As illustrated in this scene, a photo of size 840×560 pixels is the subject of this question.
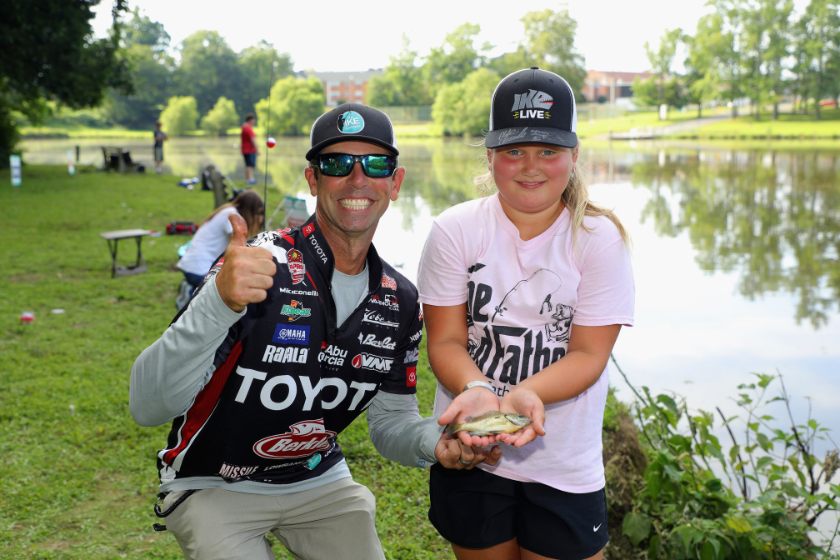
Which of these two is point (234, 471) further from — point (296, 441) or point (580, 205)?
point (580, 205)

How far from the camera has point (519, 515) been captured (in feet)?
8.16

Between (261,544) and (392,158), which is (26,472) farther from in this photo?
(392,158)

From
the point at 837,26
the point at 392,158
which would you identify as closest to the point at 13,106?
the point at 392,158

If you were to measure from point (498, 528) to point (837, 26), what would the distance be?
81.8 m

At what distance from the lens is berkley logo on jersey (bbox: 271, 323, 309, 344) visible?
232 centimetres

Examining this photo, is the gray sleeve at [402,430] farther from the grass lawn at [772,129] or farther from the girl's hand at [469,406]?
the grass lawn at [772,129]

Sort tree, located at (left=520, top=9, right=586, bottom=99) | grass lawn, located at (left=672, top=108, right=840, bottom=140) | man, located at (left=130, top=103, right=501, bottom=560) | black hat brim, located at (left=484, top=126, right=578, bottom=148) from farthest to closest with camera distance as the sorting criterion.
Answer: grass lawn, located at (left=672, top=108, right=840, bottom=140) → tree, located at (left=520, top=9, right=586, bottom=99) → black hat brim, located at (left=484, top=126, right=578, bottom=148) → man, located at (left=130, top=103, right=501, bottom=560)

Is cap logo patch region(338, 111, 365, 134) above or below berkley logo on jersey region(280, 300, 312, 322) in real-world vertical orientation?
above

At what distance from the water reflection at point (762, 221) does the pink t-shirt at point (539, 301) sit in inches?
311

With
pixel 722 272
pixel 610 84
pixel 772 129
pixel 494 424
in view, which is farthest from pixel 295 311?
pixel 610 84

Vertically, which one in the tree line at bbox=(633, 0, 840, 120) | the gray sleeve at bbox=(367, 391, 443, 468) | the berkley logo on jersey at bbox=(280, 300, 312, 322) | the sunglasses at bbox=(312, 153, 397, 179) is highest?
the tree line at bbox=(633, 0, 840, 120)

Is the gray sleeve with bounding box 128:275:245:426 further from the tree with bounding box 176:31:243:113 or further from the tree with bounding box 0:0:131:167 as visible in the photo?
the tree with bounding box 176:31:243:113

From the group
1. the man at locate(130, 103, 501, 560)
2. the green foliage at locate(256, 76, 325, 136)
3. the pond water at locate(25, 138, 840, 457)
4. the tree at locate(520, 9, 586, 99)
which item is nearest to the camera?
the man at locate(130, 103, 501, 560)

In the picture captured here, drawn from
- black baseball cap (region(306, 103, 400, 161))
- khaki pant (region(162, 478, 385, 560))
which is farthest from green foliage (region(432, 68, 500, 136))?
khaki pant (region(162, 478, 385, 560))
